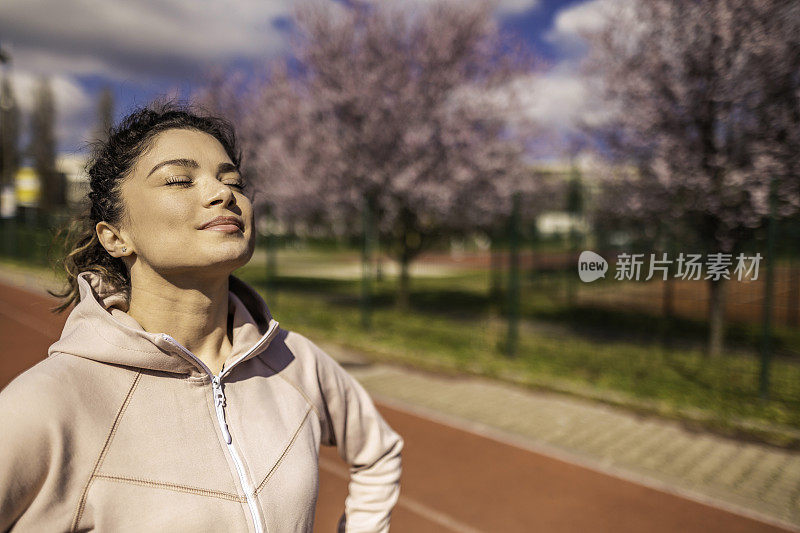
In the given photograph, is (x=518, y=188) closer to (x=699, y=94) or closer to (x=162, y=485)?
(x=699, y=94)

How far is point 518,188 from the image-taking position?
1402cm

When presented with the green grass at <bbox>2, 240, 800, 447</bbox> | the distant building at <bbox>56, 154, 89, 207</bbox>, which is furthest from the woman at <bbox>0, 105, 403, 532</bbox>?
the green grass at <bbox>2, 240, 800, 447</bbox>

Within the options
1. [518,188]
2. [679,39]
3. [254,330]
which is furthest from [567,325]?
[254,330]

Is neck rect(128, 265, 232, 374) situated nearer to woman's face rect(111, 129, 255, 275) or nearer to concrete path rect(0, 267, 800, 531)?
woman's face rect(111, 129, 255, 275)

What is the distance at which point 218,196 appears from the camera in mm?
1455

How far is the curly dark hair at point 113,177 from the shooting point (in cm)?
153

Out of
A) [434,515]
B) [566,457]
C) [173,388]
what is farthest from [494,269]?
[173,388]

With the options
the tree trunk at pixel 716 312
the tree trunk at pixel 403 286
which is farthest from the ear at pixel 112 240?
the tree trunk at pixel 403 286

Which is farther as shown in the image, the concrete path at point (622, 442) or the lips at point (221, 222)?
Result: the concrete path at point (622, 442)

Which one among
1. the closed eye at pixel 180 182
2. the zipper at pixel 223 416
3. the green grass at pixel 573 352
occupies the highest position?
the closed eye at pixel 180 182

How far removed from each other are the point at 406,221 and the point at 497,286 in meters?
4.99

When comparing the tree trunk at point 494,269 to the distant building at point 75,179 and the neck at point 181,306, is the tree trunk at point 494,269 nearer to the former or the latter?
the distant building at point 75,179

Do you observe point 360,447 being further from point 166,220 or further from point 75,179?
point 75,179

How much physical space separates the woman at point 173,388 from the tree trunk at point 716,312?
842 centimetres
